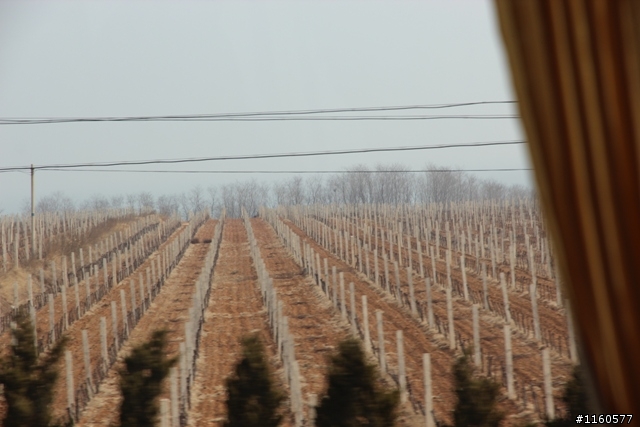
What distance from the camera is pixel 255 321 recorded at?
8.79 m

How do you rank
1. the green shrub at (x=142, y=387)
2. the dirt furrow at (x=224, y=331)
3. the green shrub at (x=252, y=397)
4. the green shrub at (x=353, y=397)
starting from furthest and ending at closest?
the dirt furrow at (x=224, y=331)
the green shrub at (x=142, y=387)
the green shrub at (x=252, y=397)
the green shrub at (x=353, y=397)

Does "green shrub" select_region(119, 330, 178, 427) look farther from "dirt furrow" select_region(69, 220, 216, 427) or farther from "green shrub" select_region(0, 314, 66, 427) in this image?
"green shrub" select_region(0, 314, 66, 427)

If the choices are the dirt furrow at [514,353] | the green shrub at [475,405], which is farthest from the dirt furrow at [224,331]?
the dirt furrow at [514,353]

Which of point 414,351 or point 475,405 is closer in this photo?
point 475,405

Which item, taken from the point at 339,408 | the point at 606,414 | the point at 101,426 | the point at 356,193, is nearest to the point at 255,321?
the point at 101,426

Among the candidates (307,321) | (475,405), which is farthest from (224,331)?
(475,405)

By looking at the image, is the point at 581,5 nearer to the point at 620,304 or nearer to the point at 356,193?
the point at 620,304

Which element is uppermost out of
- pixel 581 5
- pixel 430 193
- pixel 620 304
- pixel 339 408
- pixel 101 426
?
pixel 430 193

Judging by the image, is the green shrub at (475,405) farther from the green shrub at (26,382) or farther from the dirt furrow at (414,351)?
the green shrub at (26,382)

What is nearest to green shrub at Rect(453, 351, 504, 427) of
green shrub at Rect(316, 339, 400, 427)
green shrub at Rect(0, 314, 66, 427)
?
green shrub at Rect(316, 339, 400, 427)

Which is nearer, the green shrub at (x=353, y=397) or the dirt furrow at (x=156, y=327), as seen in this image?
the green shrub at (x=353, y=397)

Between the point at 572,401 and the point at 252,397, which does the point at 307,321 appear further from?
the point at 572,401

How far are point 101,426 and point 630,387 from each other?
5.04 meters

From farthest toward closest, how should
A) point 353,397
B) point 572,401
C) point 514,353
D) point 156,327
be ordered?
point 156,327 → point 514,353 → point 353,397 → point 572,401
